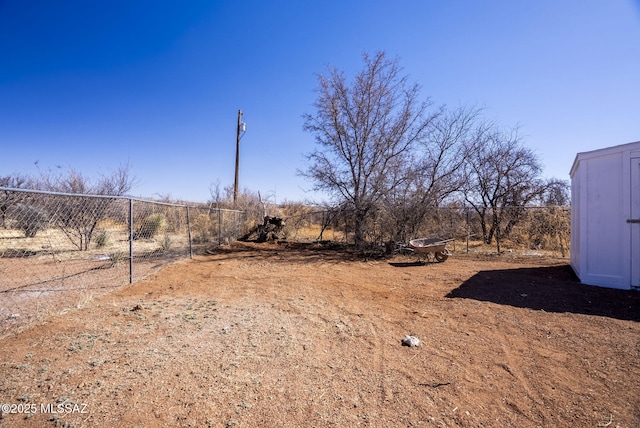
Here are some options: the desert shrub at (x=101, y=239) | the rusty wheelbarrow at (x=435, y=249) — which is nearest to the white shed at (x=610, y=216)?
the rusty wheelbarrow at (x=435, y=249)

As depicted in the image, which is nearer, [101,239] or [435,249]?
[435,249]

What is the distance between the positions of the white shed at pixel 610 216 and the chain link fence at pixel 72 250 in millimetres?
9407

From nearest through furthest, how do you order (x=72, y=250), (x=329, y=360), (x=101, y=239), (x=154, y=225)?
1. (x=329, y=360)
2. (x=72, y=250)
3. (x=101, y=239)
4. (x=154, y=225)

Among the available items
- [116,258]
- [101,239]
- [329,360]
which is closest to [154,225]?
[101,239]

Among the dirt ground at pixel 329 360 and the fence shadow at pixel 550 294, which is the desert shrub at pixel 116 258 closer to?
the dirt ground at pixel 329 360

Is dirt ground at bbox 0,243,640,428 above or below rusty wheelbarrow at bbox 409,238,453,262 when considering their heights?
below

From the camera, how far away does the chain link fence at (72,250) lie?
4887mm

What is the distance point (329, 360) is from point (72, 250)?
10.7m

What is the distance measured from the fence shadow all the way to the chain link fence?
22.3 feet

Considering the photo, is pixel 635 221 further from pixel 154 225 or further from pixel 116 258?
pixel 154 225

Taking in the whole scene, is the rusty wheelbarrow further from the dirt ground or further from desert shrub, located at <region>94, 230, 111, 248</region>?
desert shrub, located at <region>94, 230, 111, 248</region>

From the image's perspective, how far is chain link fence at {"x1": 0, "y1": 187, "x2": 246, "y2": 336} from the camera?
4.89 meters

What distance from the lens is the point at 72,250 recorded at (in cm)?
981

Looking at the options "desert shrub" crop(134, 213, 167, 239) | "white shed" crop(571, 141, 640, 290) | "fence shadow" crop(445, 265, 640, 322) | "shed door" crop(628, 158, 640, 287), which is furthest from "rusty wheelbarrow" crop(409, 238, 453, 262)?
"desert shrub" crop(134, 213, 167, 239)
